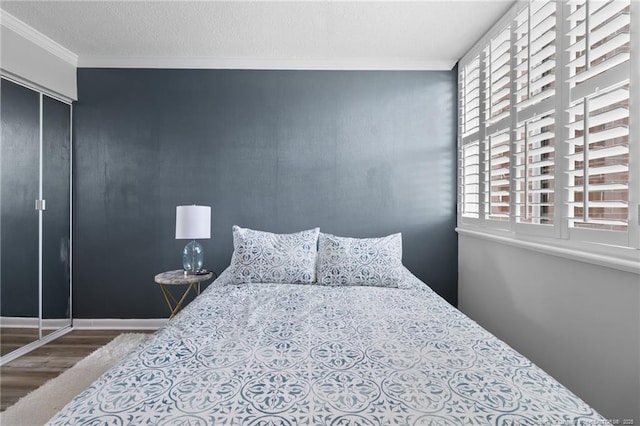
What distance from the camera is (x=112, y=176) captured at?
3285mm

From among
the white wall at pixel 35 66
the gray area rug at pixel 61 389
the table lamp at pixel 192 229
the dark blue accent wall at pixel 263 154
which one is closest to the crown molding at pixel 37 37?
the white wall at pixel 35 66

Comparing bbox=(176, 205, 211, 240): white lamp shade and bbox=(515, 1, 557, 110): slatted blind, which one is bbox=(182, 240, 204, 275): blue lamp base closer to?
bbox=(176, 205, 211, 240): white lamp shade

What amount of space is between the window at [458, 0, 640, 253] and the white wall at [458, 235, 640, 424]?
6.8 inches

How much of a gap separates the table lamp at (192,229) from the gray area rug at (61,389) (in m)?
0.81

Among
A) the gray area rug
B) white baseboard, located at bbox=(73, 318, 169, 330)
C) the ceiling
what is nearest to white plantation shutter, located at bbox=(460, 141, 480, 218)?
the ceiling

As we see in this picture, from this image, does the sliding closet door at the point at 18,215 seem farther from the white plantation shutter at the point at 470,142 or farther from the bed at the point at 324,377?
the white plantation shutter at the point at 470,142

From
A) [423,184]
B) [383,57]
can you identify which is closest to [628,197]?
[423,184]

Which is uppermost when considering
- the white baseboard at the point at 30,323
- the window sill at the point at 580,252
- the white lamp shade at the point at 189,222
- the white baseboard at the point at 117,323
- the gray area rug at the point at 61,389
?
the white lamp shade at the point at 189,222

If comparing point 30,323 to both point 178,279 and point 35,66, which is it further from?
point 35,66

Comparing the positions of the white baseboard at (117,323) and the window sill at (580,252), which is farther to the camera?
the white baseboard at (117,323)

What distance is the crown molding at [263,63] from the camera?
10.6ft

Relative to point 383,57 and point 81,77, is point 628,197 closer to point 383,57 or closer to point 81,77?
point 383,57

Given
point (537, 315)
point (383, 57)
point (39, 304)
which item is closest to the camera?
point (537, 315)

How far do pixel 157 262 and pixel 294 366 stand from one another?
8.27 ft
